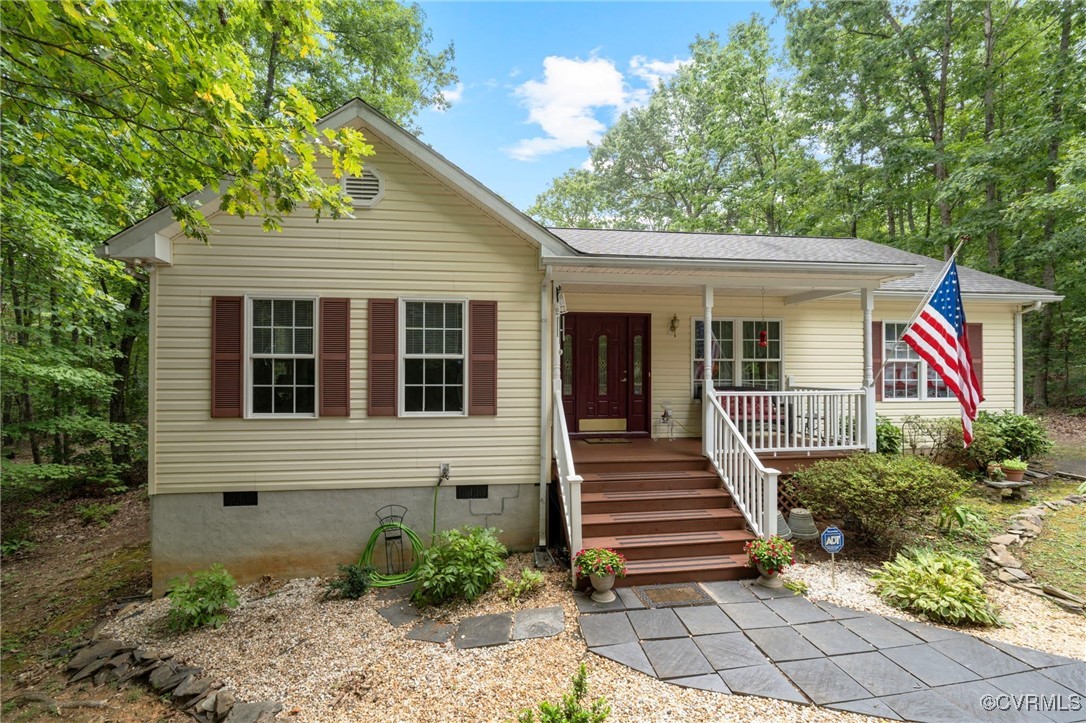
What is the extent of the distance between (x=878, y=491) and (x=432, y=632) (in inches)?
204

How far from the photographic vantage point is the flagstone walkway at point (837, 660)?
3.03 meters

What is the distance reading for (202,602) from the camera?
449cm

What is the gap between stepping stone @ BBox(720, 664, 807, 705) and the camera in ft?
10.2

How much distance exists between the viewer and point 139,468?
1062 cm

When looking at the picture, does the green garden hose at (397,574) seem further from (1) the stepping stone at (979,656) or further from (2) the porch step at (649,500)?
(1) the stepping stone at (979,656)

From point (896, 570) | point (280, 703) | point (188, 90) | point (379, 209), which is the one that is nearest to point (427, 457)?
point (280, 703)

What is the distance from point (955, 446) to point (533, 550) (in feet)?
26.3

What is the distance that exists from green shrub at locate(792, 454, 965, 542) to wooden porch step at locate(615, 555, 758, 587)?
1.52 m

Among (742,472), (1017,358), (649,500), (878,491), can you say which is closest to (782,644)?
(649,500)

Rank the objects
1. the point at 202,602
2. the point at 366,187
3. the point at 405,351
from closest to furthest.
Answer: the point at 202,602 → the point at 366,187 → the point at 405,351

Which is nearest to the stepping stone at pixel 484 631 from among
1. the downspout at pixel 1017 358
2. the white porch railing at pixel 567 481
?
the white porch railing at pixel 567 481

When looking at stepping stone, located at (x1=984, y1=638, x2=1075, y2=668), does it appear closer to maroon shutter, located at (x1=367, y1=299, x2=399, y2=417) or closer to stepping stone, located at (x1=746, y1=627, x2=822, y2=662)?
stepping stone, located at (x1=746, y1=627, x2=822, y2=662)

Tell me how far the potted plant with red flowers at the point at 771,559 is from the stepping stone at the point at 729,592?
26 cm

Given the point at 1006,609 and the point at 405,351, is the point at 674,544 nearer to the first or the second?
the point at 1006,609
